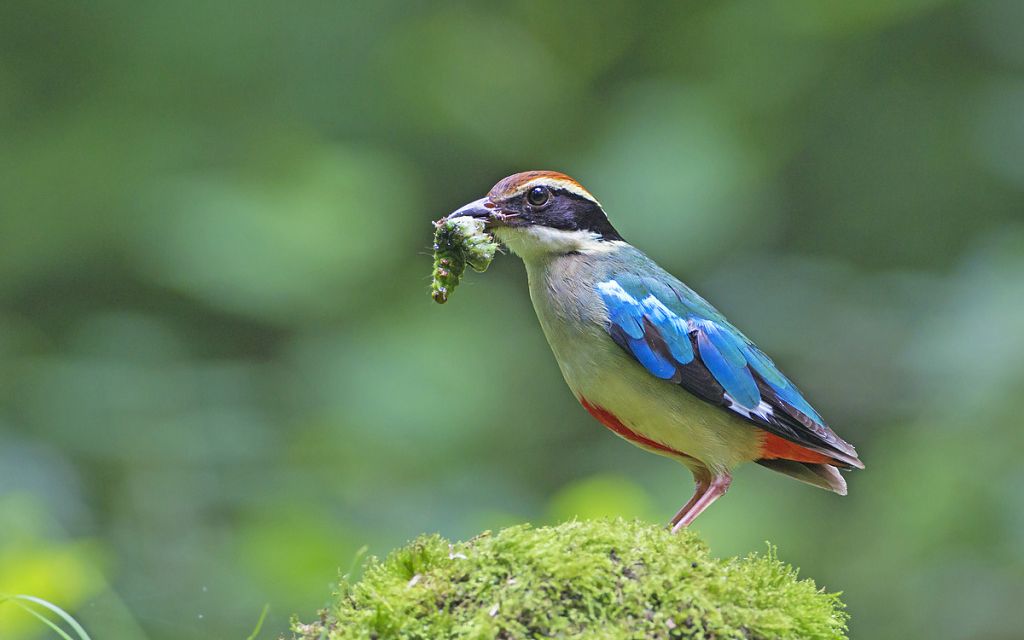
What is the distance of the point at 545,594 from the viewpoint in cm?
315

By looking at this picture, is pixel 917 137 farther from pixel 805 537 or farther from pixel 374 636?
pixel 374 636

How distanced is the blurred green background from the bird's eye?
4.52 feet

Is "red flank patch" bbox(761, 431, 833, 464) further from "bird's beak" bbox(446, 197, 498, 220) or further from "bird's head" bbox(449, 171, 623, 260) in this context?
"bird's beak" bbox(446, 197, 498, 220)

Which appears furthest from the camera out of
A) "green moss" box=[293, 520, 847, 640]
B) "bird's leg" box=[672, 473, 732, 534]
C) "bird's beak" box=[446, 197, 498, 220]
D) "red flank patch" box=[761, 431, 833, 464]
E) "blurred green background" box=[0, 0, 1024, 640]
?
"blurred green background" box=[0, 0, 1024, 640]

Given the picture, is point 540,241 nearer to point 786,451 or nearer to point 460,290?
point 786,451

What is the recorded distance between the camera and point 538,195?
17.0ft

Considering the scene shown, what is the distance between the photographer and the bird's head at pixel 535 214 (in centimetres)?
515

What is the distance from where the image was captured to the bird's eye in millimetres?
5168

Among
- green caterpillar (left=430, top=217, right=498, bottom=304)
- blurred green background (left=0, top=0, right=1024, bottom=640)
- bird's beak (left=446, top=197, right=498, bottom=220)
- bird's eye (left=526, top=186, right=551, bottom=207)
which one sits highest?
blurred green background (left=0, top=0, right=1024, bottom=640)

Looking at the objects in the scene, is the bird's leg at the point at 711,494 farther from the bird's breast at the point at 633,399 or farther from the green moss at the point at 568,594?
the green moss at the point at 568,594

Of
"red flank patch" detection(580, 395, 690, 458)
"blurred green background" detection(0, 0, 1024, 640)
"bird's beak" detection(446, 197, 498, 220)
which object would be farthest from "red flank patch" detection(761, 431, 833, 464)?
"bird's beak" detection(446, 197, 498, 220)

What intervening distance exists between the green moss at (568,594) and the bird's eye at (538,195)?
6.76 ft

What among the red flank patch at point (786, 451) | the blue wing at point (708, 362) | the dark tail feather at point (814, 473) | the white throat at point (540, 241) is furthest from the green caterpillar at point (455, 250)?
the dark tail feather at point (814, 473)

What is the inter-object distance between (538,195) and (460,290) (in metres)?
3.39
